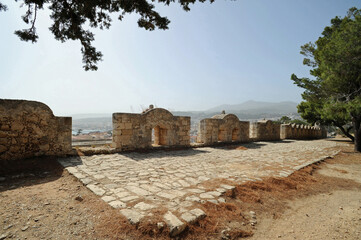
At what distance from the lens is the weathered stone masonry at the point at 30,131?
5949 mm

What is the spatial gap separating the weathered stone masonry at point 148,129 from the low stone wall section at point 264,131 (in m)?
8.16

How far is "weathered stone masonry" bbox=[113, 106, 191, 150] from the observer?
8.66 metres

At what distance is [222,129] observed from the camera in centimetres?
1320

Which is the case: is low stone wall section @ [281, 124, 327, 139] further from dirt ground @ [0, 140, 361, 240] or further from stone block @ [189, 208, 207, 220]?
stone block @ [189, 208, 207, 220]

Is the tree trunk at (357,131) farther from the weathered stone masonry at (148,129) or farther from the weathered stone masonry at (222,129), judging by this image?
the weathered stone masonry at (148,129)

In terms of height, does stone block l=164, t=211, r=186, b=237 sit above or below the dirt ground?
above

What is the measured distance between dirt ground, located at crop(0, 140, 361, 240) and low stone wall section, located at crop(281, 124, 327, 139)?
16.4 meters

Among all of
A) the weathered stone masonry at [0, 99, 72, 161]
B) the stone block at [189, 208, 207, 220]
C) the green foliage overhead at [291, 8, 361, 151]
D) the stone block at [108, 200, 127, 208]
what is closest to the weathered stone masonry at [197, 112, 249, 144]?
the green foliage overhead at [291, 8, 361, 151]

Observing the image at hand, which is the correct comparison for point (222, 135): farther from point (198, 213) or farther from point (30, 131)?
point (30, 131)

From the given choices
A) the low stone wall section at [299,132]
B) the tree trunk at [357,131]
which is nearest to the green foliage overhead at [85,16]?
the tree trunk at [357,131]

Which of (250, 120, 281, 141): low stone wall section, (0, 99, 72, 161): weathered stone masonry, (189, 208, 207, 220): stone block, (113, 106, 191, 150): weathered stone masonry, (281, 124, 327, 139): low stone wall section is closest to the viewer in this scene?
(189, 208, 207, 220): stone block

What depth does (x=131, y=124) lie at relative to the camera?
29.3ft

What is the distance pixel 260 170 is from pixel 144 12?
→ 6.19 m

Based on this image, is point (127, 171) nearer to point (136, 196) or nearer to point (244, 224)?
point (136, 196)
